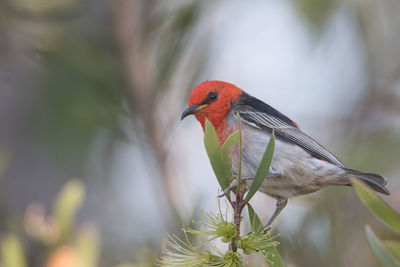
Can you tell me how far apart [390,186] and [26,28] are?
247cm

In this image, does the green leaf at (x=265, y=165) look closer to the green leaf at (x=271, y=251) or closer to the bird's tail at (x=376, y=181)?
the green leaf at (x=271, y=251)

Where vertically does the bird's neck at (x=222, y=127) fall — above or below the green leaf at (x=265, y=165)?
below

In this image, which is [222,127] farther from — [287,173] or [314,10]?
[314,10]

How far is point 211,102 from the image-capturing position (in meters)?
2.48

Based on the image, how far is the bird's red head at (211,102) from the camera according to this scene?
2.43m

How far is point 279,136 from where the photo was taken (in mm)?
2473

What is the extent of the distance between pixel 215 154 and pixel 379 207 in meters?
0.40

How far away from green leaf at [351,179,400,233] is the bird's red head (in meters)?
1.37

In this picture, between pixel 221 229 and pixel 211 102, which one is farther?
pixel 211 102

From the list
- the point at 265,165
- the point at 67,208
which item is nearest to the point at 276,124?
the point at 67,208

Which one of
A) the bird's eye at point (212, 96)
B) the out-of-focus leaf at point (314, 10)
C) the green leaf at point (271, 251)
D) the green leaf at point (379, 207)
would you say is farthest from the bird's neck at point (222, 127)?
the out-of-focus leaf at point (314, 10)

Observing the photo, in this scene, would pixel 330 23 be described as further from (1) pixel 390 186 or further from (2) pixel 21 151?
(2) pixel 21 151

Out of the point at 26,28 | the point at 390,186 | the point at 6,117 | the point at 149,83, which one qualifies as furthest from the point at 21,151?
the point at 390,186

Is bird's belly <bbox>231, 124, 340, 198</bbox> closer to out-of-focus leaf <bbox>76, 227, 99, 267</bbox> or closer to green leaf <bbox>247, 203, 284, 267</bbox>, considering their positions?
out-of-focus leaf <bbox>76, 227, 99, 267</bbox>
